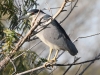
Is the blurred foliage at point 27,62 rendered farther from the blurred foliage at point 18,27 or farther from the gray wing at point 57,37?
the gray wing at point 57,37

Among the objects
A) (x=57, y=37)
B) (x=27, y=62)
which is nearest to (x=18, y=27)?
(x=27, y=62)

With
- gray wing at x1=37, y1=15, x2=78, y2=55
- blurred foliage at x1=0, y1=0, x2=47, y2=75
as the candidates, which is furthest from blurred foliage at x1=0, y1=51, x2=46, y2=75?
gray wing at x1=37, y1=15, x2=78, y2=55

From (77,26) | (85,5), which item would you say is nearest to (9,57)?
(77,26)

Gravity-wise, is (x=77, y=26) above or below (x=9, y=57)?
below

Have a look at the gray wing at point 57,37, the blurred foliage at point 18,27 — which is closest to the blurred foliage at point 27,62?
the blurred foliage at point 18,27

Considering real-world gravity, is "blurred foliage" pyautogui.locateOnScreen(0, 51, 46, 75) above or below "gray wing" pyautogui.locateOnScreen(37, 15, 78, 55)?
below

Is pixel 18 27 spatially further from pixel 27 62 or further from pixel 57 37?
pixel 57 37

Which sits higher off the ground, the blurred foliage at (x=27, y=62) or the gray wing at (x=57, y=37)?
the gray wing at (x=57, y=37)

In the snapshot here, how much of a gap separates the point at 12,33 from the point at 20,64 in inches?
34.1

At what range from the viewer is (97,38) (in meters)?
10.7

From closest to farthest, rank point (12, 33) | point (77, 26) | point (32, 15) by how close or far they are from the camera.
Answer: point (12, 33), point (32, 15), point (77, 26)

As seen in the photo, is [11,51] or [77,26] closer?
[11,51]

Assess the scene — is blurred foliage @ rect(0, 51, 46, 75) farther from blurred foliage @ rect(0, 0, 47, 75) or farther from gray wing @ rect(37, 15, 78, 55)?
gray wing @ rect(37, 15, 78, 55)

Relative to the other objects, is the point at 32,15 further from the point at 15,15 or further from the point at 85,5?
the point at 85,5
